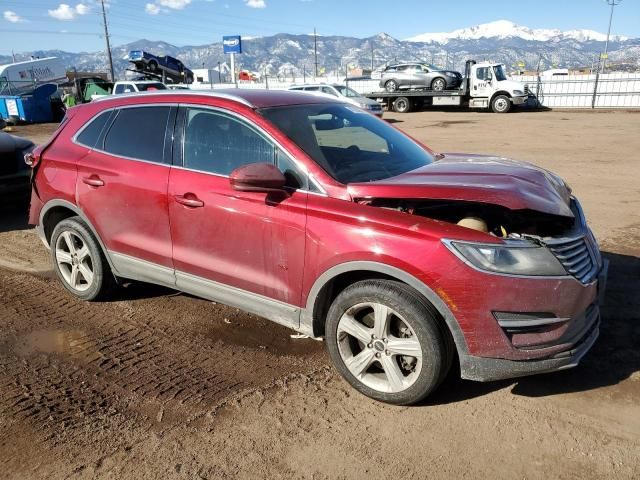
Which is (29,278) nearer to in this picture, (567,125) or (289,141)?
(289,141)

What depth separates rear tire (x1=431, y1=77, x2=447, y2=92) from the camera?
30047 mm

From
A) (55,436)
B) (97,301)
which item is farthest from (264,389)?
(97,301)

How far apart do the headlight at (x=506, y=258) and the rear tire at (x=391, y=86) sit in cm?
3024

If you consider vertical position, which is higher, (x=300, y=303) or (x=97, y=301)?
(x=300, y=303)

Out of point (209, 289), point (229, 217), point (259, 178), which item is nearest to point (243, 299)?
point (209, 289)

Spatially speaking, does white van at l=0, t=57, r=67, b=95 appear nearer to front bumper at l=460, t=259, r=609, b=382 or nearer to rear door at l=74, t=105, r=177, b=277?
rear door at l=74, t=105, r=177, b=277

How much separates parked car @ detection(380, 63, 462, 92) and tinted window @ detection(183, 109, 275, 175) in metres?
28.6

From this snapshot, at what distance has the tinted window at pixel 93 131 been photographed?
167 inches

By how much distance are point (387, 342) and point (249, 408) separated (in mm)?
891

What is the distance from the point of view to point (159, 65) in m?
33.0

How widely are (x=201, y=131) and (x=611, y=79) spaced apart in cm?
3283

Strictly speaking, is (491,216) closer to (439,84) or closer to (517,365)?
(517,365)

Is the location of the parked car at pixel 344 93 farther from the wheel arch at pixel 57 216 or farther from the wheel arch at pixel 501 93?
the wheel arch at pixel 57 216

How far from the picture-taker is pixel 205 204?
3465 millimetres
